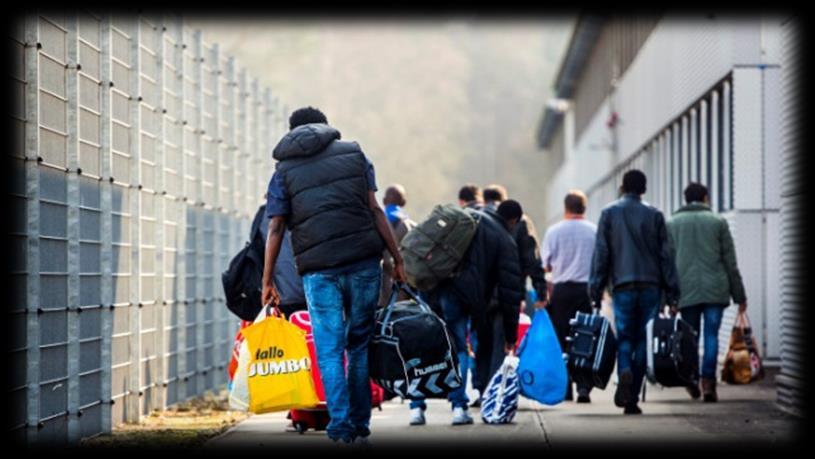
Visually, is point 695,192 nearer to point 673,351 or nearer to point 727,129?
point 673,351

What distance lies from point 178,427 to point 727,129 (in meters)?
9.62

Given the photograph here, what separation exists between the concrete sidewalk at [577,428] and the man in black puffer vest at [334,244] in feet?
1.62

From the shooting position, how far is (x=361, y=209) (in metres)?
10.4

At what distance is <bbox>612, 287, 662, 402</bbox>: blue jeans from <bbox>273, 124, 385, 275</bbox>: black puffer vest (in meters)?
3.73

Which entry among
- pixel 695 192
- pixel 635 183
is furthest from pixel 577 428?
pixel 695 192

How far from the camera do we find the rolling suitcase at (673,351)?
1380 centimetres

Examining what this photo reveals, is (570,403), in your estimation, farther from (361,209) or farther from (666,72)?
(666,72)

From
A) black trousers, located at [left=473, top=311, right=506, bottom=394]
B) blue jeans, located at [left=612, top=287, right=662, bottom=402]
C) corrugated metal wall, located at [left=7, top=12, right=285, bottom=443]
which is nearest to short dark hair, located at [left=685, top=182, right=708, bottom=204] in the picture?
blue jeans, located at [left=612, top=287, right=662, bottom=402]

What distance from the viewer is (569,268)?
1512 centimetres

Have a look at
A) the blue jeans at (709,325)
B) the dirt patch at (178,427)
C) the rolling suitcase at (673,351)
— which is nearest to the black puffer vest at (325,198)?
the dirt patch at (178,427)

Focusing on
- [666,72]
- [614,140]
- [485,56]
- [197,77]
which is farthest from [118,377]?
[485,56]

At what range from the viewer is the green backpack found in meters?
12.7

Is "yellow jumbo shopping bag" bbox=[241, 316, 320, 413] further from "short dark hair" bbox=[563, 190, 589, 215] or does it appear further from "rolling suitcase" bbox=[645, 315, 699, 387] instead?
"short dark hair" bbox=[563, 190, 589, 215]

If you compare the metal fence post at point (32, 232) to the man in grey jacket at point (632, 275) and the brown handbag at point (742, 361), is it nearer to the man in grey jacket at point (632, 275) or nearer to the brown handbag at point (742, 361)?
the man in grey jacket at point (632, 275)
